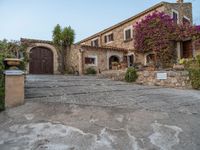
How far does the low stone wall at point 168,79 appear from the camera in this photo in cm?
878

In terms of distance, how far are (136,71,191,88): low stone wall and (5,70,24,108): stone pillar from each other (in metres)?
7.24

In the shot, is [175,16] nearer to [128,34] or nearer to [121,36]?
[128,34]

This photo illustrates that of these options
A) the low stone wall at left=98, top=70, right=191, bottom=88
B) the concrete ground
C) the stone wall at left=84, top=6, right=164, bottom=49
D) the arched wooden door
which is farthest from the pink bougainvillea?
the concrete ground

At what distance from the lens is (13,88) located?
398 centimetres

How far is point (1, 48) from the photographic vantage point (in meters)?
4.90

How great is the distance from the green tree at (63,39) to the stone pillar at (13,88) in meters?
11.5

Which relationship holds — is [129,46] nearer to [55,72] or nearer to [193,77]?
[55,72]

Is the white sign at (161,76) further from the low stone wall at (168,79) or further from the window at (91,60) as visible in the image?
the window at (91,60)

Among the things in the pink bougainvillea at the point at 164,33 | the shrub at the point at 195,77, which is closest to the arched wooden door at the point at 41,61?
the pink bougainvillea at the point at 164,33

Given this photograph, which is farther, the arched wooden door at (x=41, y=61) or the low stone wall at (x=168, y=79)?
the arched wooden door at (x=41, y=61)

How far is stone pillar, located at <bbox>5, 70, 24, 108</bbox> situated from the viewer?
12.8 ft

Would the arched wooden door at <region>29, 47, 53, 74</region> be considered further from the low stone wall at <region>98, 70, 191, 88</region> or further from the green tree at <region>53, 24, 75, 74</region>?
the low stone wall at <region>98, 70, 191, 88</region>

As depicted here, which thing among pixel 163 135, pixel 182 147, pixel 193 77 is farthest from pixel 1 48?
pixel 193 77

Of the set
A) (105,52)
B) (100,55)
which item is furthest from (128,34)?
→ (100,55)
